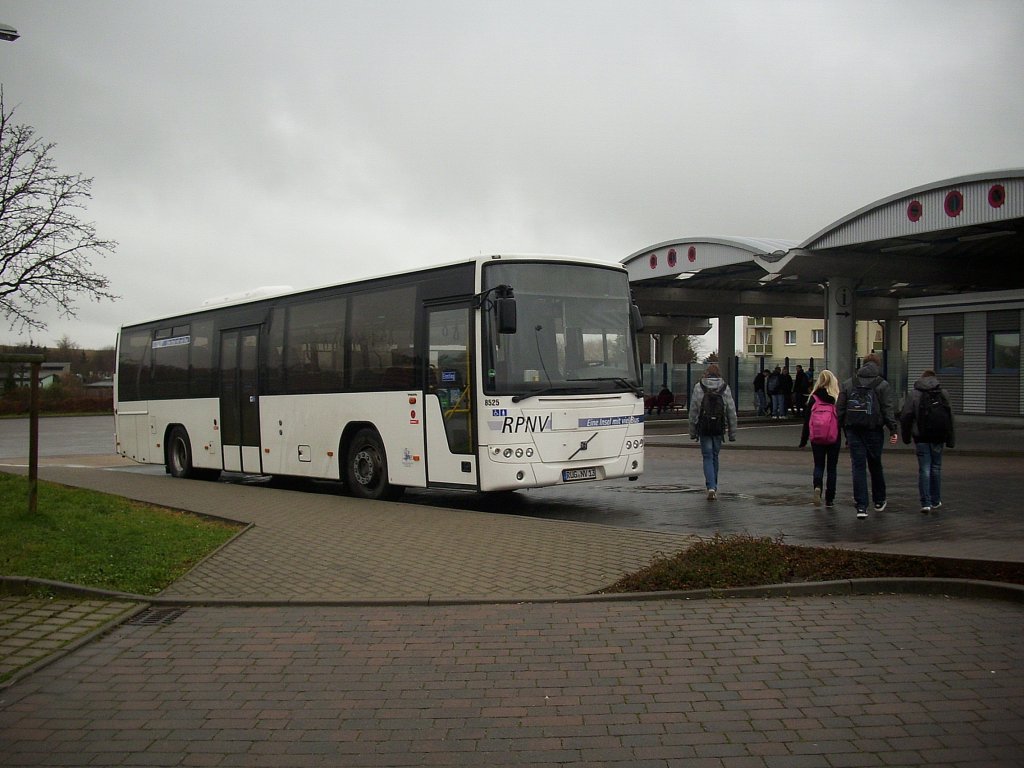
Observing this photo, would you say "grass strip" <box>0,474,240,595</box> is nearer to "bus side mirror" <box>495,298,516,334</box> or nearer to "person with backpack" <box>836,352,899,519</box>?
"bus side mirror" <box>495,298,516,334</box>

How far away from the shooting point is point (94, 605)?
22.3ft

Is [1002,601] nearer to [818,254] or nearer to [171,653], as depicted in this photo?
[171,653]

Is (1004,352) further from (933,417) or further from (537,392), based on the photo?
(537,392)

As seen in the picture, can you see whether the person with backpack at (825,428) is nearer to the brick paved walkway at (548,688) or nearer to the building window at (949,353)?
the brick paved walkway at (548,688)

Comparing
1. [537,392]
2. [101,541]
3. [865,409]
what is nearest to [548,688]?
[101,541]

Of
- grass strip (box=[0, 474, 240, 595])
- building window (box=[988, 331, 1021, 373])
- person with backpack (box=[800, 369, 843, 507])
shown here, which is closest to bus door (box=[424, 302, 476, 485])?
grass strip (box=[0, 474, 240, 595])

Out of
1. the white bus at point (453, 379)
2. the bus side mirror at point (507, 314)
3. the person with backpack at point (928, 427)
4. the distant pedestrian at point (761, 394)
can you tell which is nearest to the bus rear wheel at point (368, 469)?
the white bus at point (453, 379)

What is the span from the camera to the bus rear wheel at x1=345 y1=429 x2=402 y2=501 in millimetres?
12914

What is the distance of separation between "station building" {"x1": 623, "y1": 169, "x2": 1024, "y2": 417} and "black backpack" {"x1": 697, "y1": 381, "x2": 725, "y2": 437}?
37.4 ft

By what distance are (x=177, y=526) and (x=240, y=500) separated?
3041mm

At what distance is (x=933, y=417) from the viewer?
1084 cm

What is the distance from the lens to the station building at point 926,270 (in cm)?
2109

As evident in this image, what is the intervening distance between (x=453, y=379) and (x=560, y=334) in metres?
1.47

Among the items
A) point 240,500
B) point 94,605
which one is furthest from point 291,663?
point 240,500
